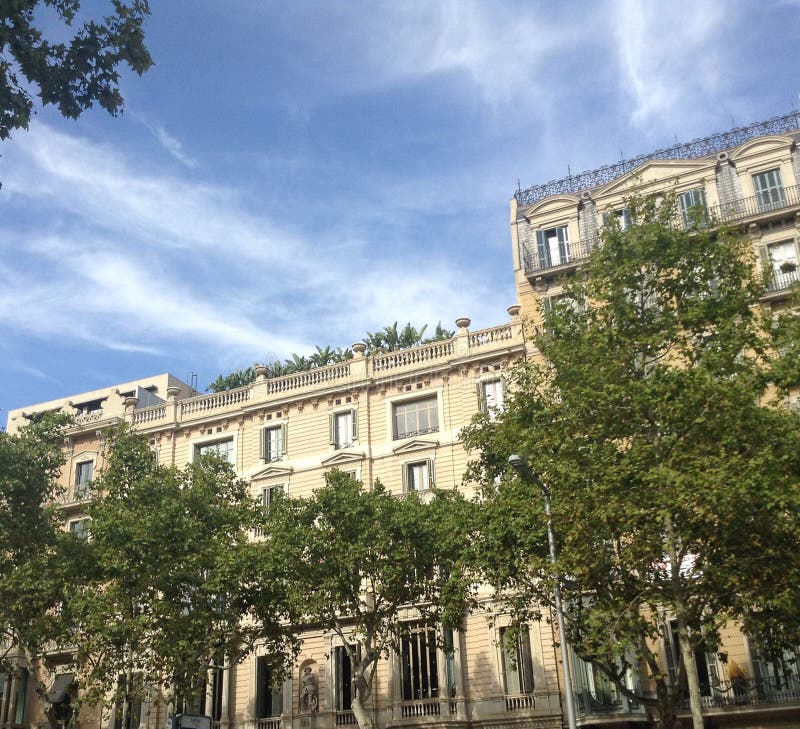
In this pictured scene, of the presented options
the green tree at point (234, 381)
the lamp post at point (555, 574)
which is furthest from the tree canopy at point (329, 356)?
the lamp post at point (555, 574)

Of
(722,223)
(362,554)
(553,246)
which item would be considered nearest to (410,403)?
(553,246)

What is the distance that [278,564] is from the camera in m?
29.1

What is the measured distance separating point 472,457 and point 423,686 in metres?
8.26

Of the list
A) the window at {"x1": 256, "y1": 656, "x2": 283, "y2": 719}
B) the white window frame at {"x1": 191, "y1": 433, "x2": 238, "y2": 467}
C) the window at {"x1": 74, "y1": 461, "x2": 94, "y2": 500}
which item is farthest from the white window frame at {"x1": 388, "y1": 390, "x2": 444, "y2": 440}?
the window at {"x1": 74, "y1": 461, "x2": 94, "y2": 500}

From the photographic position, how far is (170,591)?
30078mm

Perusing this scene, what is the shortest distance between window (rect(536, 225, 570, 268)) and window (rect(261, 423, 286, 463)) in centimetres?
1257

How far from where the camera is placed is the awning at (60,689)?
123 ft

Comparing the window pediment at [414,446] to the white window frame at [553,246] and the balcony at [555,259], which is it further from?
A: the white window frame at [553,246]

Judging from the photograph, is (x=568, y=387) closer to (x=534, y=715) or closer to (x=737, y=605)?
(x=737, y=605)

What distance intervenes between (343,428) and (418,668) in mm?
10034

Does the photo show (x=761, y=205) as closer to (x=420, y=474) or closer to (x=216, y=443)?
(x=420, y=474)

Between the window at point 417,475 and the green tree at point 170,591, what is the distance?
6891 millimetres

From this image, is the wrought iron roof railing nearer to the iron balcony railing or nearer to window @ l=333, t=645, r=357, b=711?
the iron balcony railing

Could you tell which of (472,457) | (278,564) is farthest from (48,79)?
(472,457)
